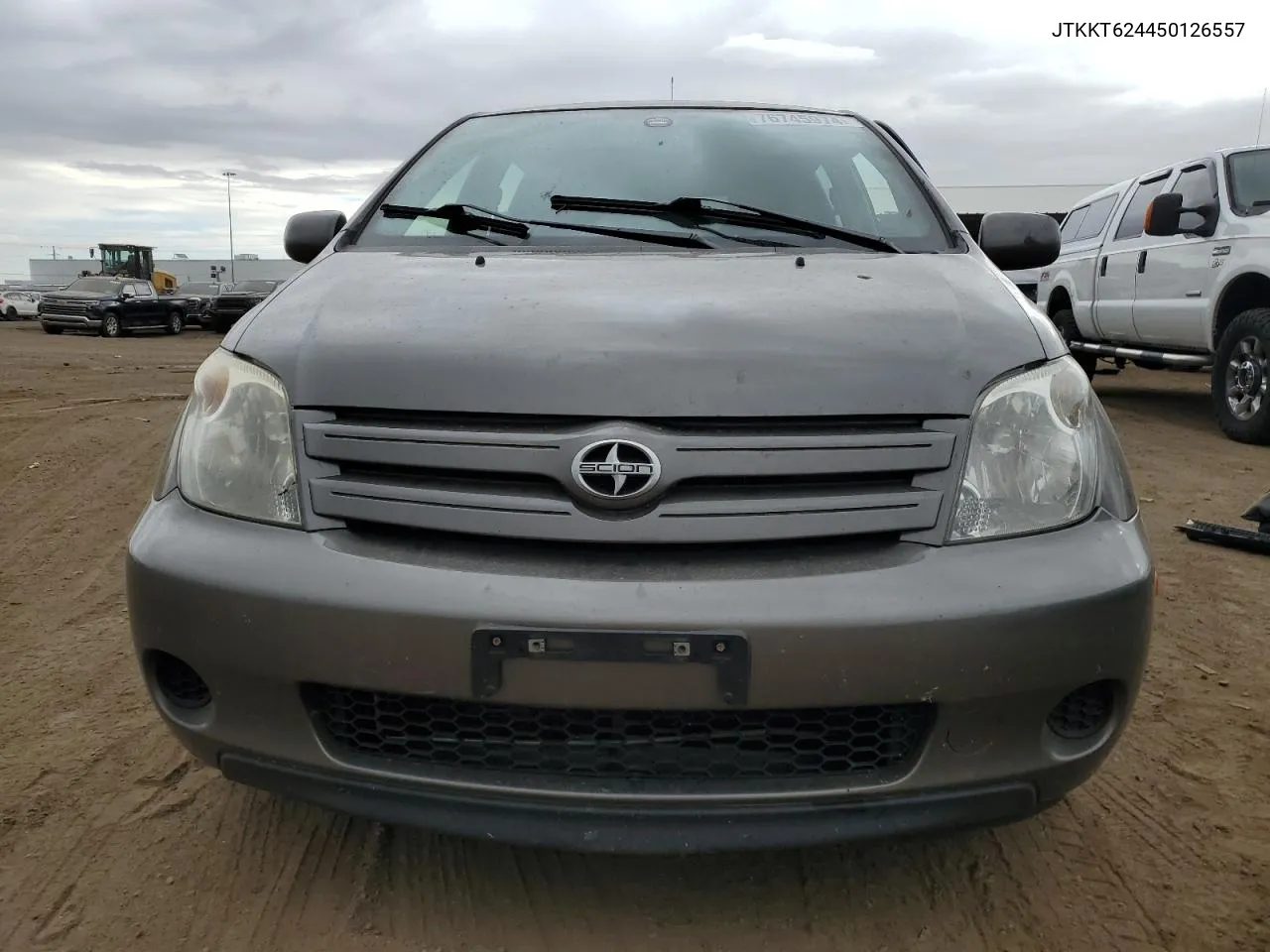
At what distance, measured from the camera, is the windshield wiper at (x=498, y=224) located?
242 centimetres

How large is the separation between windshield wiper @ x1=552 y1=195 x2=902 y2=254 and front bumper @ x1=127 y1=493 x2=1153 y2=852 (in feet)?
3.28

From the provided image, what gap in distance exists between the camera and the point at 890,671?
157 cm

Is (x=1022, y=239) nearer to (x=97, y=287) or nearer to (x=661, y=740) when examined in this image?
(x=661, y=740)

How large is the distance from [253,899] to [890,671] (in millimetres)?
1262

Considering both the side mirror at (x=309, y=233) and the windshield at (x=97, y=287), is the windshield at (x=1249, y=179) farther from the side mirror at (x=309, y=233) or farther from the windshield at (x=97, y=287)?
the windshield at (x=97, y=287)

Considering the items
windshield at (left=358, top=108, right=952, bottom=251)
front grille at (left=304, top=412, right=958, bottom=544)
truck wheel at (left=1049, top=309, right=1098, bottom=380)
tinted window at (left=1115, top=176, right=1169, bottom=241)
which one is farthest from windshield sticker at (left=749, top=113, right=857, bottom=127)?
truck wheel at (left=1049, top=309, right=1098, bottom=380)

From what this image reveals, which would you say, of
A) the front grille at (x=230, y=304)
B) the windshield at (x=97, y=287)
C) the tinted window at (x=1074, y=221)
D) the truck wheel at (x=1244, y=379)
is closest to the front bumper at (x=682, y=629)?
the truck wheel at (x=1244, y=379)

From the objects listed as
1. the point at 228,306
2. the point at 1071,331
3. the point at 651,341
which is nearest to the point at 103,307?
the point at 228,306

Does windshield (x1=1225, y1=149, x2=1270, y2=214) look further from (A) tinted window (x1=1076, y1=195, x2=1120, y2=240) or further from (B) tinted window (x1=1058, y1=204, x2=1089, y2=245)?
(B) tinted window (x1=1058, y1=204, x2=1089, y2=245)

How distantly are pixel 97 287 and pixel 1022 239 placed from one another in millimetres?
26807

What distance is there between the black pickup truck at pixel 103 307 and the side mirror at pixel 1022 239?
26.0 m

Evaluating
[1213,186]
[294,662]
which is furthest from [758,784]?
[1213,186]

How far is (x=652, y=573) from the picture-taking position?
1.60 metres

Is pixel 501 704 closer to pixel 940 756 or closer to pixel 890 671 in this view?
pixel 890 671
